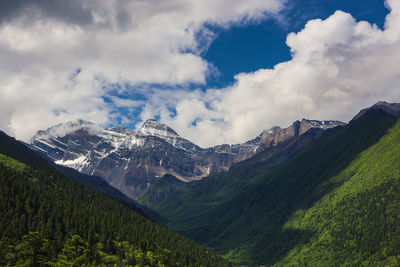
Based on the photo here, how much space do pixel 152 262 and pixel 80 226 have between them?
42.2m

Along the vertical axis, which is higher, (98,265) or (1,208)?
(1,208)

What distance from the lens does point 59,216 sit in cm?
19325

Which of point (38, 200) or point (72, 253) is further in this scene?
point (38, 200)

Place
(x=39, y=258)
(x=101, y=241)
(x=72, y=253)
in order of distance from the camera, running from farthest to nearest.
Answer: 1. (x=101, y=241)
2. (x=72, y=253)
3. (x=39, y=258)

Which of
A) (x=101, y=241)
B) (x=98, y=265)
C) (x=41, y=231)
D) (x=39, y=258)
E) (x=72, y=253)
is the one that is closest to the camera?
(x=39, y=258)

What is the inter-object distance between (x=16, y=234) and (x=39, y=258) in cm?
5934

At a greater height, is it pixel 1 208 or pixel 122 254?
pixel 1 208

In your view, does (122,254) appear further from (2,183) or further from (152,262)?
(2,183)

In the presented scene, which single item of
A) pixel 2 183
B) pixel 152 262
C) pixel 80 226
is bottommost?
pixel 152 262

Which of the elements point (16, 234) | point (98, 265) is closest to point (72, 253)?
point (98, 265)

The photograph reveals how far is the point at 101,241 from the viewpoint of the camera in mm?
190125

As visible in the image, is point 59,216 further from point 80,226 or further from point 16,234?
point 16,234

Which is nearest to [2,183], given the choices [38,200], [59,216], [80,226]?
[38,200]

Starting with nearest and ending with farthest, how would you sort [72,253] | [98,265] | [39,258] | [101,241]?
[39,258] < [72,253] < [98,265] < [101,241]
